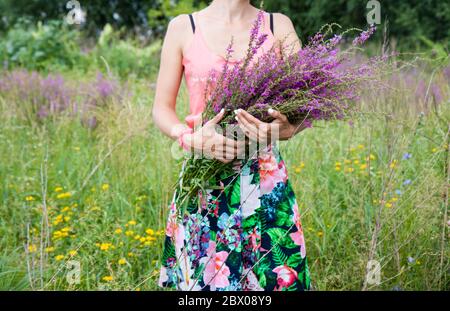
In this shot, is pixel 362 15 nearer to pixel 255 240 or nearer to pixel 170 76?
pixel 170 76

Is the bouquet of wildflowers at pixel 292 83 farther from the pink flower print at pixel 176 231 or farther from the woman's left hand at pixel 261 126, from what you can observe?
the pink flower print at pixel 176 231

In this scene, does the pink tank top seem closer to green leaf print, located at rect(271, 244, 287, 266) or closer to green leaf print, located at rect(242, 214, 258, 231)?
green leaf print, located at rect(242, 214, 258, 231)

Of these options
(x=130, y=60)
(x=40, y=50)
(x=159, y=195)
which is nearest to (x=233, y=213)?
(x=159, y=195)

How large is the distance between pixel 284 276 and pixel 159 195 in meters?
1.75

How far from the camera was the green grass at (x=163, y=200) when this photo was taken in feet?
8.84

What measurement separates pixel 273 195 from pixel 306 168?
1856mm

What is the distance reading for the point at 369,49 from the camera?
9164 millimetres

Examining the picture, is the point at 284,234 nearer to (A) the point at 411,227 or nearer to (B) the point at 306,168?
(A) the point at 411,227

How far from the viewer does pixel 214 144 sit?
5.63 ft

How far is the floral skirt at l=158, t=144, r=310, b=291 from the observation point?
6.12 feet

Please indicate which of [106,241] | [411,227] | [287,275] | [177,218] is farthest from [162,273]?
[411,227]

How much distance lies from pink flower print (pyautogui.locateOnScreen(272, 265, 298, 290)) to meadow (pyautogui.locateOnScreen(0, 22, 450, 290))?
372 millimetres

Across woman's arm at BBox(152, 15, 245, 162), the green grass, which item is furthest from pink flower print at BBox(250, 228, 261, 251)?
the green grass

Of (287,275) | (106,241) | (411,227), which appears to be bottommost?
(106,241)
